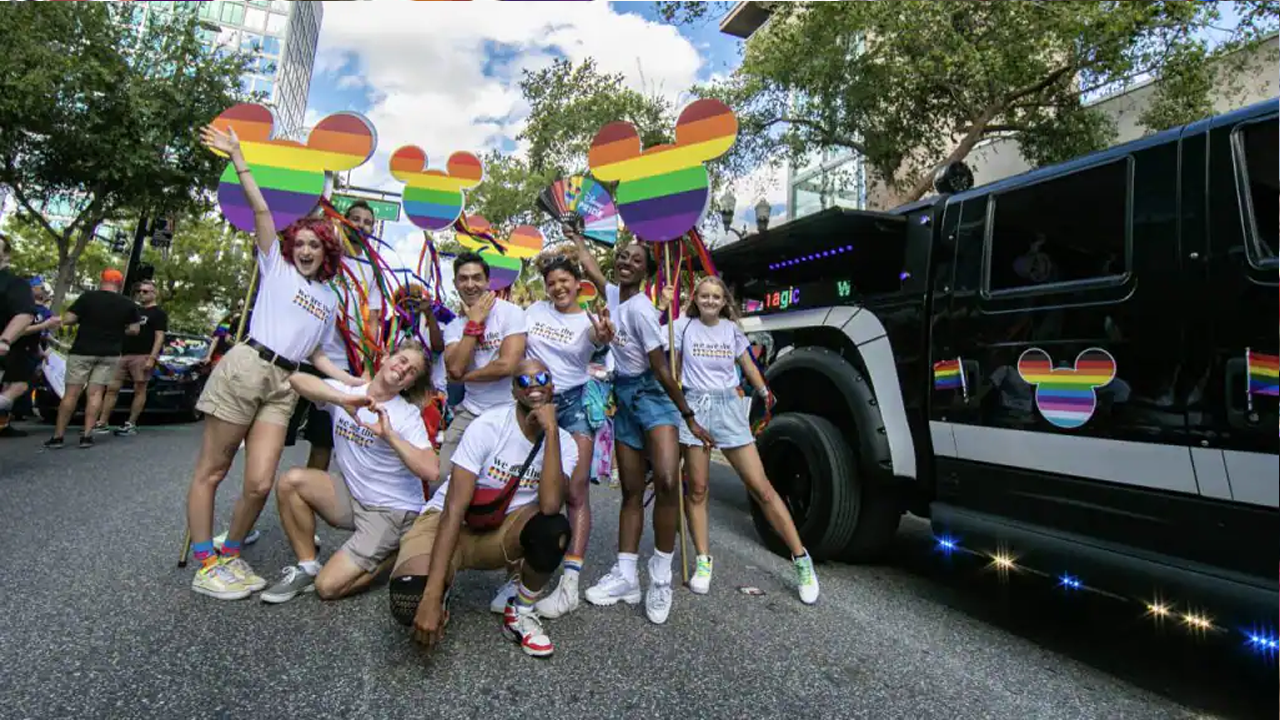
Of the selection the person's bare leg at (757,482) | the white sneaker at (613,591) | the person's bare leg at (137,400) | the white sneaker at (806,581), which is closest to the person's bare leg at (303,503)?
the white sneaker at (613,591)

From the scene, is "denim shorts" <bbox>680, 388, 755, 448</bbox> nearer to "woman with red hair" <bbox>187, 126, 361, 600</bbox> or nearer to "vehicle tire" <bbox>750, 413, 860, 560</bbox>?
"vehicle tire" <bbox>750, 413, 860, 560</bbox>

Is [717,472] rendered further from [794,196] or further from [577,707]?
[794,196]

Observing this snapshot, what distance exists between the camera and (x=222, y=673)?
7.69 ft

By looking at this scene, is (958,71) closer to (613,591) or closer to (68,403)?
(613,591)

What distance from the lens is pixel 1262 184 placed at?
7.75 feet

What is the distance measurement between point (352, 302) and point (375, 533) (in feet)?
4.74

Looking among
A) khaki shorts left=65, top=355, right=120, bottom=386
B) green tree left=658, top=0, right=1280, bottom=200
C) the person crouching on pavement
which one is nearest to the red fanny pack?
the person crouching on pavement

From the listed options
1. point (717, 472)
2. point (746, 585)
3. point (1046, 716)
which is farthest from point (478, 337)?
point (717, 472)

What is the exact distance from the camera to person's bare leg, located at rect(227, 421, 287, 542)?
312 centimetres

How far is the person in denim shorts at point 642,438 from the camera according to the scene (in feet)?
11.0

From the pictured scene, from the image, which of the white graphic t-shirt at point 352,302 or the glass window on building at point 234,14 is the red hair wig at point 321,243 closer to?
the white graphic t-shirt at point 352,302

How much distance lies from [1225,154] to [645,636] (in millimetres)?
2826

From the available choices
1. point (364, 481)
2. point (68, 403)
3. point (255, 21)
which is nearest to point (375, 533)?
point (364, 481)

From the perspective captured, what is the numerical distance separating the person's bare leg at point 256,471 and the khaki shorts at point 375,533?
1.39 feet
